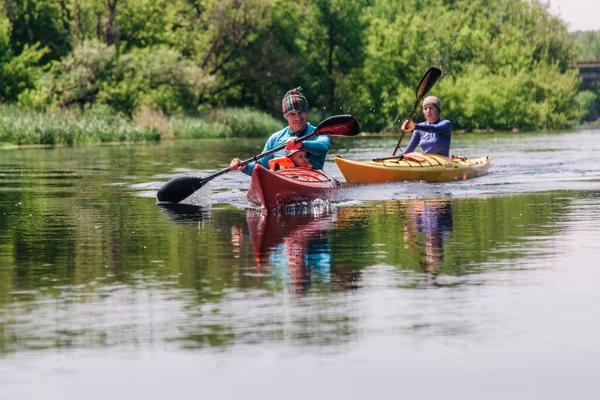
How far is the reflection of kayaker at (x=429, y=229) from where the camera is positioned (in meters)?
9.32

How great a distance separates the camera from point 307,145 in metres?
14.4

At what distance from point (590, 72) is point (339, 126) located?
106 meters

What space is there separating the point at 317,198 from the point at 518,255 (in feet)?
18.8

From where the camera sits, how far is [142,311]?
23.0 feet

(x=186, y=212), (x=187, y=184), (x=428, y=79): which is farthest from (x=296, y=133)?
(x=428, y=79)

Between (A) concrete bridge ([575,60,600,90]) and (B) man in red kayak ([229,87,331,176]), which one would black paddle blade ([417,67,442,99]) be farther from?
(A) concrete bridge ([575,60,600,90])

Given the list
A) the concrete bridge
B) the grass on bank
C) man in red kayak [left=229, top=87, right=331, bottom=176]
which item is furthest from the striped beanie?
the concrete bridge

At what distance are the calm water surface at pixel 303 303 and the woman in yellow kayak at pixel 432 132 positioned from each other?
5.13 meters

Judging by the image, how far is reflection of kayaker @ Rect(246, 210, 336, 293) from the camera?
27.7 ft

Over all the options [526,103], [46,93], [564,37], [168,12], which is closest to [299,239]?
[46,93]

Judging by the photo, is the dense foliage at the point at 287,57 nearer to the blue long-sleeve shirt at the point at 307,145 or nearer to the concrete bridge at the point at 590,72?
the concrete bridge at the point at 590,72

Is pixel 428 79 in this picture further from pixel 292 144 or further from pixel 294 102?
pixel 292 144

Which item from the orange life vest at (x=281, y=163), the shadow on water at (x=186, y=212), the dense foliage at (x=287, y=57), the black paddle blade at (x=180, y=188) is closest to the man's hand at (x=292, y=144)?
the orange life vest at (x=281, y=163)

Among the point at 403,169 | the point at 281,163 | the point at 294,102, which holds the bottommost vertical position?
the point at 403,169
